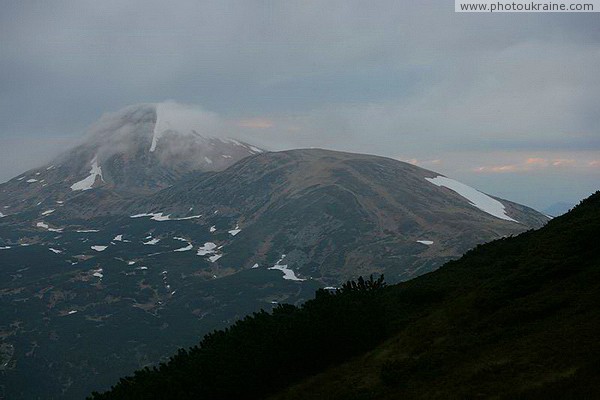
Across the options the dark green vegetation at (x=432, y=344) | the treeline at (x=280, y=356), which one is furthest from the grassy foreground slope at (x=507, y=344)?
the treeline at (x=280, y=356)

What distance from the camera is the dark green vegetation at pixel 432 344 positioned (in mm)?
19438

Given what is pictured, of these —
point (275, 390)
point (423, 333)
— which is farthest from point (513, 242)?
point (275, 390)

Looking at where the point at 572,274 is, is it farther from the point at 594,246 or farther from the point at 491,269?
the point at 491,269

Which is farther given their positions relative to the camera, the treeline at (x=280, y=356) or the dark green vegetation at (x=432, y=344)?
the treeline at (x=280, y=356)

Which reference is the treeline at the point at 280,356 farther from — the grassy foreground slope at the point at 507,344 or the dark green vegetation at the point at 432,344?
the grassy foreground slope at the point at 507,344

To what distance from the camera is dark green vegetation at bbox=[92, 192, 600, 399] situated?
19.4 metres

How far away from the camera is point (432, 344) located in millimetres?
27438

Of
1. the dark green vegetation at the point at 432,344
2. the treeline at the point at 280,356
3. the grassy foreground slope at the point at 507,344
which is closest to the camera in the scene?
the grassy foreground slope at the point at 507,344

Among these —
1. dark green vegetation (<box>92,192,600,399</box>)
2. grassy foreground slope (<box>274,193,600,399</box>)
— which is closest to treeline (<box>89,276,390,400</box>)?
dark green vegetation (<box>92,192,600,399</box>)

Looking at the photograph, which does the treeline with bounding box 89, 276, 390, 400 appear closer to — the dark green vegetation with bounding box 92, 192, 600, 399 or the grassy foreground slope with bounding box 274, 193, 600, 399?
the dark green vegetation with bounding box 92, 192, 600, 399

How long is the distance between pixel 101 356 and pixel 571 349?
208043 mm

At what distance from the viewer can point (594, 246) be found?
30359 mm

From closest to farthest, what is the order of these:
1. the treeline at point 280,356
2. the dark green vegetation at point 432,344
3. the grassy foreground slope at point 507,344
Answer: the grassy foreground slope at point 507,344
the dark green vegetation at point 432,344
the treeline at point 280,356

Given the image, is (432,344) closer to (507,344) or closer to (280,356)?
(507,344)
